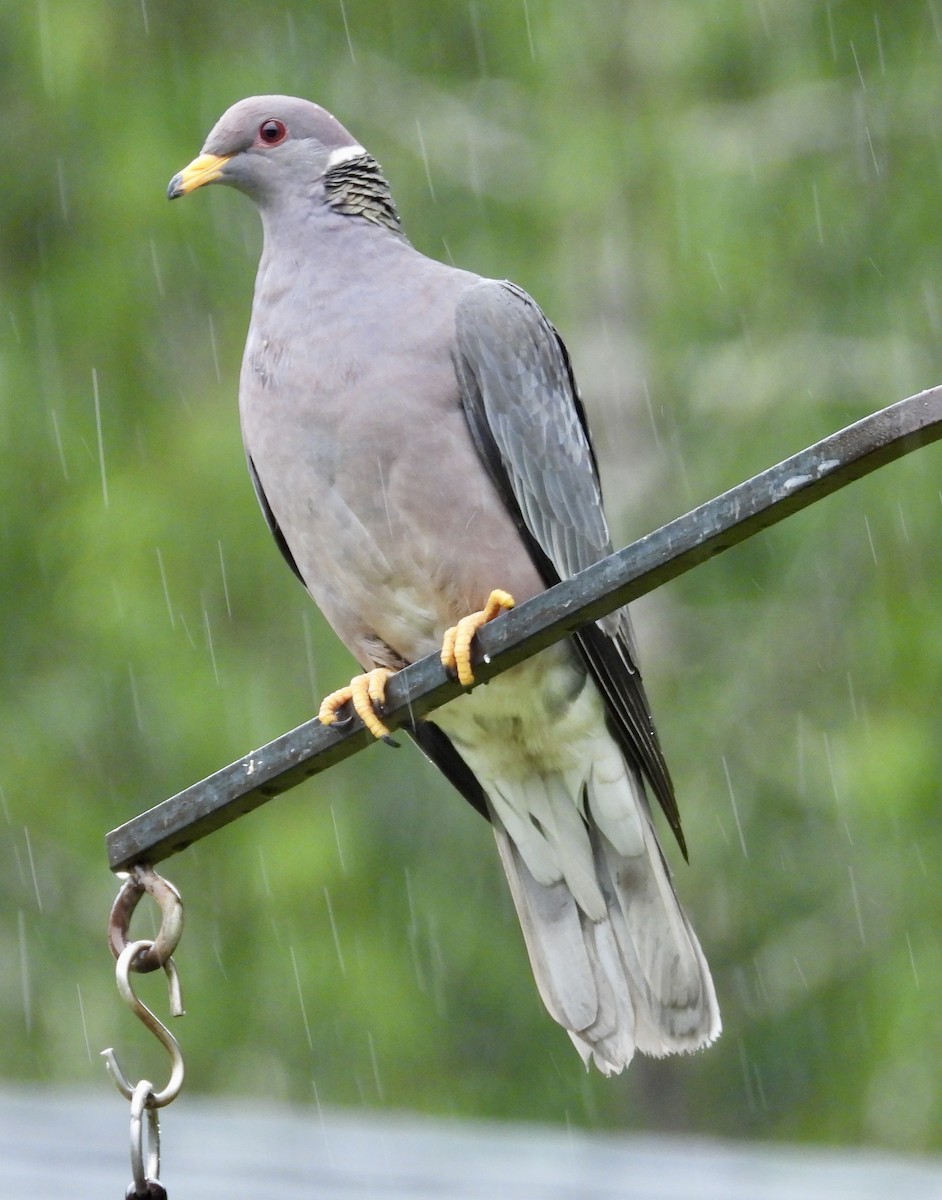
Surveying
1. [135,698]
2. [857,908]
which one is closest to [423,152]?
[135,698]

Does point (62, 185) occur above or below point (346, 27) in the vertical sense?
below

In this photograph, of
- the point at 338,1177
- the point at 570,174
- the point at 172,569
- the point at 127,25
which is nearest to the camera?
the point at 338,1177

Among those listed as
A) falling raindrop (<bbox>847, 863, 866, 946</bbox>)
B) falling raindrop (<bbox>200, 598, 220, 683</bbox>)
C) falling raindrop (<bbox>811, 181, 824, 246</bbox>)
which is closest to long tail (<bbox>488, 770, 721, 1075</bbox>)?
falling raindrop (<bbox>200, 598, 220, 683</bbox>)

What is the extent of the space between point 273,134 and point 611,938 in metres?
1.59

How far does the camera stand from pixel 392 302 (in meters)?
3.02

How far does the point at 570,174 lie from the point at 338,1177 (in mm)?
3007

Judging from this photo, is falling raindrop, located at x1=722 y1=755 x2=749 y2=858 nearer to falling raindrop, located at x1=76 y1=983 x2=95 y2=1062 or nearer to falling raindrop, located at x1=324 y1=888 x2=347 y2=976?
falling raindrop, located at x1=324 y1=888 x2=347 y2=976

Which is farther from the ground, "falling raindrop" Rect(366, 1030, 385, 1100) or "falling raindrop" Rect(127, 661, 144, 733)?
"falling raindrop" Rect(127, 661, 144, 733)

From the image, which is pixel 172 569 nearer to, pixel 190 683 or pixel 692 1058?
pixel 190 683

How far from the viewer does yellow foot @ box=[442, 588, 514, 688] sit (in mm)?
2354

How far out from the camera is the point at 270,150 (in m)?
A: 3.31

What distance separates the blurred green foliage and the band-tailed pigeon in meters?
2.29

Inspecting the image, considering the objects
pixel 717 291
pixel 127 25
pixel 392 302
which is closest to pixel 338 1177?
pixel 392 302

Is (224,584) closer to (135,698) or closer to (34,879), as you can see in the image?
(135,698)
